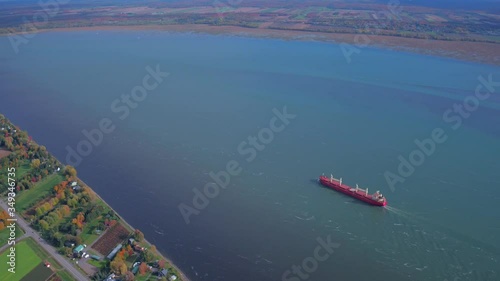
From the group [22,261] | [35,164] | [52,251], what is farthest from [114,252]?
[35,164]

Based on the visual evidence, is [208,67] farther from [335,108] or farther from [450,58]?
[450,58]

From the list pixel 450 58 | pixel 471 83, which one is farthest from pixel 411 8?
pixel 471 83

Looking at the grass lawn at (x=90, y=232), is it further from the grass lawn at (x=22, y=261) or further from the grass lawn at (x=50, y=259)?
the grass lawn at (x=22, y=261)

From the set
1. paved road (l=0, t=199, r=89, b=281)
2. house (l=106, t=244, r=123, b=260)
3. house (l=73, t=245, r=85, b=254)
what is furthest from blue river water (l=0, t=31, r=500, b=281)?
paved road (l=0, t=199, r=89, b=281)

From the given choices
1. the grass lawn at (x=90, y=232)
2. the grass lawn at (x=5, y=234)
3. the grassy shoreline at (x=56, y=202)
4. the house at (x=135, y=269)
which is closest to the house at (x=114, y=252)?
the grassy shoreline at (x=56, y=202)

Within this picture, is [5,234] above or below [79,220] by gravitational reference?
above

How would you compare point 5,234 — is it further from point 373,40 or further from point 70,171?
point 373,40
